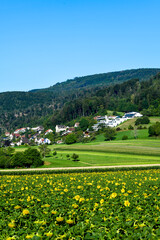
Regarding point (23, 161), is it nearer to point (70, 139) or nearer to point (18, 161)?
→ point (18, 161)

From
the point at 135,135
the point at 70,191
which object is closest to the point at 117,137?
the point at 135,135

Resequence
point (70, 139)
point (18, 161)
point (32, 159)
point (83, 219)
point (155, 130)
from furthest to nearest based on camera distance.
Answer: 1. point (70, 139)
2. point (155, 130)
3. point (32, 159)
4. point (18, 161)
5. point (83, 219)

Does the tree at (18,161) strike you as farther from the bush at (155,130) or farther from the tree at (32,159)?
the bush at (155,130)

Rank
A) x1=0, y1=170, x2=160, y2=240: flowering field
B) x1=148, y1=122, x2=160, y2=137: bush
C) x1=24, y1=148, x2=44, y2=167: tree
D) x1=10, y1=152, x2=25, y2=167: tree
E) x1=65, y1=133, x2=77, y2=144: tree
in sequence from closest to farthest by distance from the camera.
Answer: x1=0, y1=170, x2=160, y2=240: flowering field, x1=24, y1=148, x2=44, y2=167: tree, x1=10, y1=152, x2=25, y2=167: tree, x1=148, y1=122, x2=160, y2=137: bush, x1=65, y1=133, x2=77, y2=144: tree

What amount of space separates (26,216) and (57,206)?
1.60 metres

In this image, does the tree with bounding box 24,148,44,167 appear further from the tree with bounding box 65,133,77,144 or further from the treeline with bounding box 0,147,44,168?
the tree with bounding box 65,133,77,144

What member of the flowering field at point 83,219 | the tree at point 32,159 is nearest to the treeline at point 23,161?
the tree at point 32,159

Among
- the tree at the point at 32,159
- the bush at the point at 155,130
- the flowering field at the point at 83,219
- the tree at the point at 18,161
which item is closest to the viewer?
the flowering field at the point at 83,219

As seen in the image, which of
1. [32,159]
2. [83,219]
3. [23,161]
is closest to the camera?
[83,219]

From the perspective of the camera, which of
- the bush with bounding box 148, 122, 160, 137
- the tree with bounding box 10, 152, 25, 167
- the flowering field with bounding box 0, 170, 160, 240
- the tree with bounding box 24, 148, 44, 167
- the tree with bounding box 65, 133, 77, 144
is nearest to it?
the flowering field with bounding box 0, 170, 160, 240

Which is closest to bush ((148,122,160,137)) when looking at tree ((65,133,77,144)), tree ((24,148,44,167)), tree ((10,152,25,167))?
tree ((65,133,77,144))

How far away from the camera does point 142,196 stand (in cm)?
1147

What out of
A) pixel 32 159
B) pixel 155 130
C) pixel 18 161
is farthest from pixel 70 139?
pixel 18 161

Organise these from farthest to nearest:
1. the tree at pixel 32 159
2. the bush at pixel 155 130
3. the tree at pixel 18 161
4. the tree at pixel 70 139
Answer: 1. the tree at pixel 70 139
2. the bush at pixel 155 130
3. the tree at pixel 18 161
4. the tree at pixel 32 159
